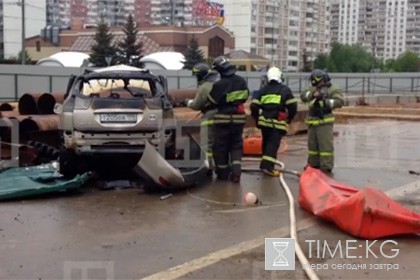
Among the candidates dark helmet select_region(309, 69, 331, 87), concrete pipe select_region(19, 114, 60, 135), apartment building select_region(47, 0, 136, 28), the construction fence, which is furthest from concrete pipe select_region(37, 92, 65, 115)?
apartment building select_region(47, 0, 136, 28)

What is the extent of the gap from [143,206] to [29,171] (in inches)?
90.1

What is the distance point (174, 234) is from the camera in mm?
5793

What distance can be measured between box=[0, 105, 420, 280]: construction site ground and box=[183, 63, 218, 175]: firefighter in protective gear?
0.71 metres

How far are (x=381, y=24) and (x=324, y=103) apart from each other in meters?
134

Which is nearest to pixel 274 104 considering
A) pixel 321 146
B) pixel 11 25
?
pixel 321 146

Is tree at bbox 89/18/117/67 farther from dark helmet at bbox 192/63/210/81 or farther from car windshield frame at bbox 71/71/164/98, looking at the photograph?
car windshield frame at bbox 71/71/164/98

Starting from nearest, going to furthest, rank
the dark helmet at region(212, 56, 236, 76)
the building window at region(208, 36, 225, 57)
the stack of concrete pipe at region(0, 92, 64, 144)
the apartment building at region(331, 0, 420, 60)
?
the dark helmet at region(212, 56, 236, 76) → the stack of concrete pipe at region(0, 92, 64, 144) → the building window at region(208, 36, 225, 57) → the apartment building at region(331, 0, 420, 60)

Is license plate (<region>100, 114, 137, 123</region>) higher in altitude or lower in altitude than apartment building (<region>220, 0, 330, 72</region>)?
lower

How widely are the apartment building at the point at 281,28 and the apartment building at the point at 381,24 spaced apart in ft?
36.9

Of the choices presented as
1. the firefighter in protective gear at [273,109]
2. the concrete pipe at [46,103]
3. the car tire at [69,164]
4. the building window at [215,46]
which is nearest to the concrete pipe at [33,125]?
the concrete pipe at [46,103]

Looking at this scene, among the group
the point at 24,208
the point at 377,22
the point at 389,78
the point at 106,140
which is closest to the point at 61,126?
the point at 106,140

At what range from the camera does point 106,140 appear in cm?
776

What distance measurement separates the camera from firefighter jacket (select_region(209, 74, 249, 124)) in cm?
823

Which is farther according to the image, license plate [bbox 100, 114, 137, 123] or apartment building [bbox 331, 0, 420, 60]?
apartment building [bbox 331, 0, 420, 60]
